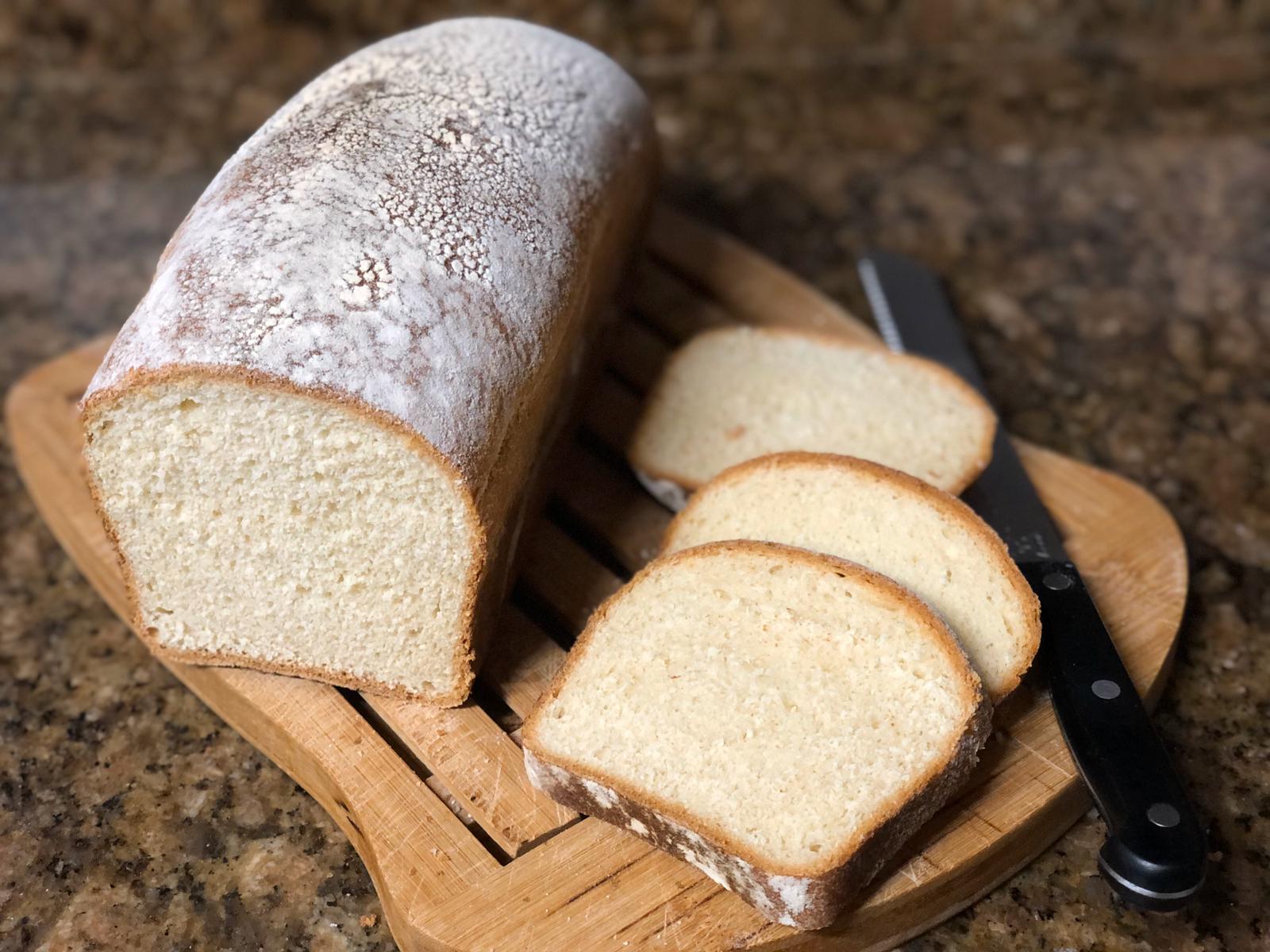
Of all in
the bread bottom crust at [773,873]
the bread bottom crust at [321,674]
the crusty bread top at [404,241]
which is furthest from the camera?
the bread bottom crust at [321,674]

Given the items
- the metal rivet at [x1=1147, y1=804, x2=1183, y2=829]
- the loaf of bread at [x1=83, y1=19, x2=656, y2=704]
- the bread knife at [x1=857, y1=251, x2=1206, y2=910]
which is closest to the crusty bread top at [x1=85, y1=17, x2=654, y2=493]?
the loaf of bread at [x1=83, y1=19, x2=656, y2=704]

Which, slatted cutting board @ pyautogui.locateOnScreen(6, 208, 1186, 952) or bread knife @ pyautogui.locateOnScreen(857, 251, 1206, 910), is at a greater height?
bread knife @ pyautogui.locateOnScreen(857, 251, 1206, 910)

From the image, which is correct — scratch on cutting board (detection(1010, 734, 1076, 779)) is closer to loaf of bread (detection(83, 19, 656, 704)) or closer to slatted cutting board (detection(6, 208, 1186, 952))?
slatted cutting board (detection(6, 208, 1186, 952))

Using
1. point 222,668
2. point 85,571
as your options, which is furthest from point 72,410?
point 222,668

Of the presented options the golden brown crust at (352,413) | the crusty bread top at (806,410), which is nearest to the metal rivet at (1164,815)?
the crusty bread top at (806,410)

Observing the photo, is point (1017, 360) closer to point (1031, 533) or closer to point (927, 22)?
point (1031, 533)

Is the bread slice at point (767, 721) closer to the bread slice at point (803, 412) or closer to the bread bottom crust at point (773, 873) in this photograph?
the bread bottom crust at point (773, 873)

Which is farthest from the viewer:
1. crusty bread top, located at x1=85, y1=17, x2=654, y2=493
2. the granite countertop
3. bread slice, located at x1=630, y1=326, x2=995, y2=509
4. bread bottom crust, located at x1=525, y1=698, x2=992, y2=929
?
bread slice, located at x1=630, y1=326, x2=995, y2=509
